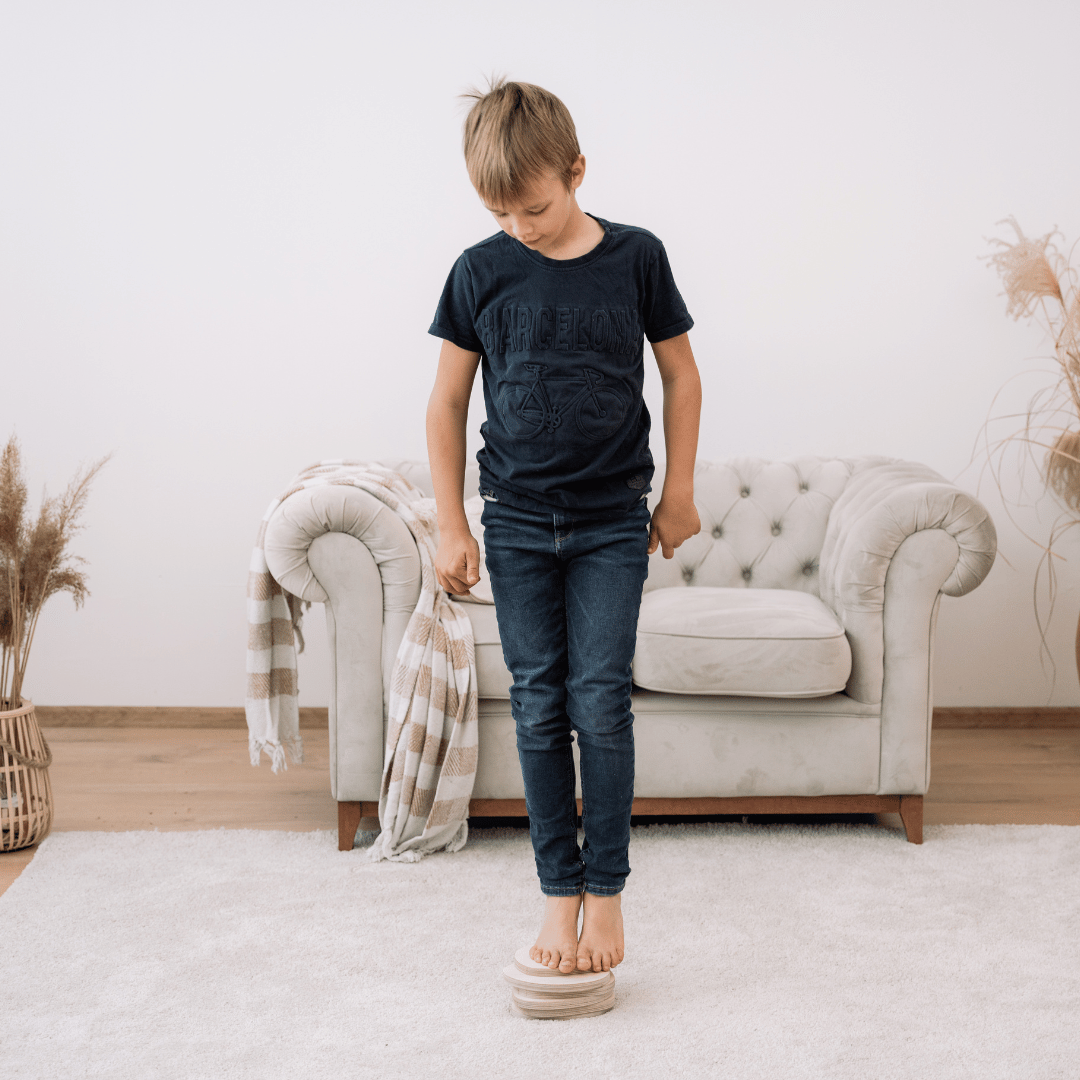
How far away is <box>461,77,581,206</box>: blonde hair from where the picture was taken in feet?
3.35

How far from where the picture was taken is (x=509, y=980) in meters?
1.22

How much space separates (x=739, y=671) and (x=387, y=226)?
156cm

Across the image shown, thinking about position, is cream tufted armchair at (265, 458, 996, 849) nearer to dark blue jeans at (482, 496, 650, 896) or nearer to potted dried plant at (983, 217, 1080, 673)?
dark blue jeans at (482, 496, 650, 896)

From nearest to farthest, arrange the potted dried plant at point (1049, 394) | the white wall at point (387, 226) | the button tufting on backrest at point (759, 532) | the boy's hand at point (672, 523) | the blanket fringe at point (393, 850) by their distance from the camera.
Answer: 1. the boy's hand at point (672, 523)
2. the blanket fringe at point (393, 850)
3. the button tufting on backrest at point (759, 532)
4. the potted dried plant at point (1049, 394)
5. the white wall at point (387, 226)

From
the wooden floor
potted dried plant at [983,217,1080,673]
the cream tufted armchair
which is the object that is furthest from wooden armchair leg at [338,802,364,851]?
potted dried plant at [983,217,1080,673]

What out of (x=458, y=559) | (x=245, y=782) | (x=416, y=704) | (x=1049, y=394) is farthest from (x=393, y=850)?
(x=1049, y=394)

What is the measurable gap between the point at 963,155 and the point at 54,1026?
2.74m

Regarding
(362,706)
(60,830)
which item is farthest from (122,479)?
(362,706)

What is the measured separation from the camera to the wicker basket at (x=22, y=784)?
5.85 ft

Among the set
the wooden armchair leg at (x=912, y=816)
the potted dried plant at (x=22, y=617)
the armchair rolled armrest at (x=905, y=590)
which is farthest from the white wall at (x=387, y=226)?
the wooden armchair leg at (x=912, y=816)

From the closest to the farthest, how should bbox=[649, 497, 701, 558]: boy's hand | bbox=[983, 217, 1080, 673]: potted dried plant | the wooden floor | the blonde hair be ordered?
1. the blonde hair
2. bbox=[649, 497, 701, 558]: boy's hand
3. the wooden floor
4. bbox=[983, 217, 1080, 673]: potted dried plant

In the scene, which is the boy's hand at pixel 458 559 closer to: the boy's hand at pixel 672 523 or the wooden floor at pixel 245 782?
the boy's hand at pixel 672 523

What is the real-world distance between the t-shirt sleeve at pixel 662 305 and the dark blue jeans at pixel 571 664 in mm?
211

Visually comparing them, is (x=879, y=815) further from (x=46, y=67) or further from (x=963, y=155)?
(x=46, y=67)
